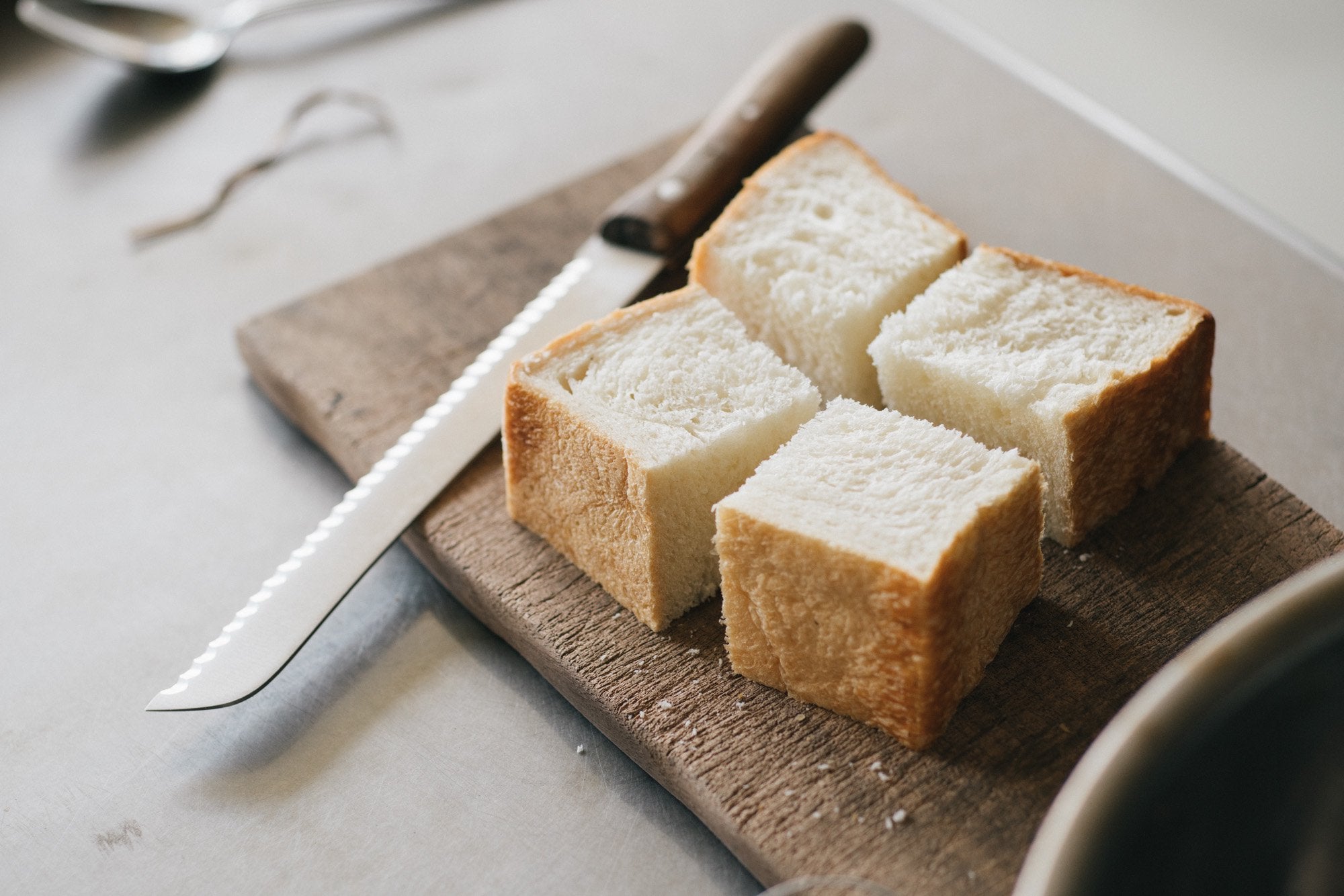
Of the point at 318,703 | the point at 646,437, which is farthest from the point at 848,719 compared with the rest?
the point at 318,703

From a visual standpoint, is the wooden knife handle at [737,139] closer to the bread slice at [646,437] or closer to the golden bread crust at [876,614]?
the bread slice at [646,437]

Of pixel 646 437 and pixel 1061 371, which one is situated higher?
pixel 1061 371

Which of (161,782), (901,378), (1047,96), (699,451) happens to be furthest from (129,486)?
(1047,96)

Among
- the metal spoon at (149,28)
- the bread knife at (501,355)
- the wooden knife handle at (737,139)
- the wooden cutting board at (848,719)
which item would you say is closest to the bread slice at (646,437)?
the wooden cutting board at (848,719)

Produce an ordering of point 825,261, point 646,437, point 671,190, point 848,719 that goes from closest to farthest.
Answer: point 848,719
point 646,437
point 825,261
point 671,190

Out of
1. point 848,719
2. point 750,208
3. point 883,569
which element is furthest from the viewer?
point 750,208

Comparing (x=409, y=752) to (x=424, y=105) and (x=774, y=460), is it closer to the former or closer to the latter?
(x=774, y=460)

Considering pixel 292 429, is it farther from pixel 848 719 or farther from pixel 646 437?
pixel 848 719
